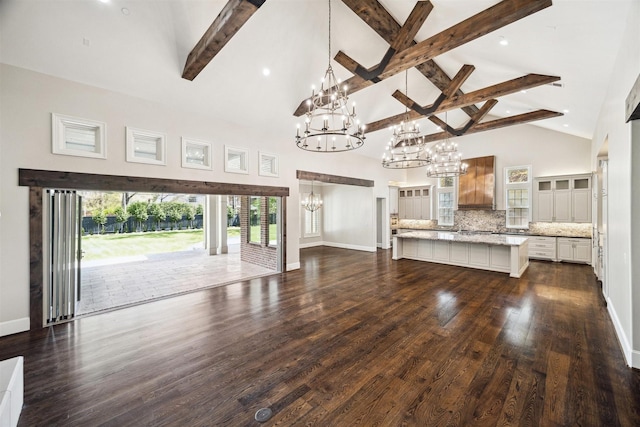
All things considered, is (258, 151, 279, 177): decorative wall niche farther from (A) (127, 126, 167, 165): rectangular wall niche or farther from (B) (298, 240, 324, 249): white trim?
(B) (298, 240, 324, 249): white trim

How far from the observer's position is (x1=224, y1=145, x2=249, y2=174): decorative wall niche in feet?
19.6

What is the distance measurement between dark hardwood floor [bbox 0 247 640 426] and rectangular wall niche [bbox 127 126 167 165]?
272 centimetres

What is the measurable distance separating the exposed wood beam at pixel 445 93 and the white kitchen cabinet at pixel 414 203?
4.95m

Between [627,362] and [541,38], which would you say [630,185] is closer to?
[627,362]

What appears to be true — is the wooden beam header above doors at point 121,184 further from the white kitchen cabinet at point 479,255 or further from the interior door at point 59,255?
the white kitchen cabinet at point 479,255

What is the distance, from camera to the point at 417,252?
27.6ft

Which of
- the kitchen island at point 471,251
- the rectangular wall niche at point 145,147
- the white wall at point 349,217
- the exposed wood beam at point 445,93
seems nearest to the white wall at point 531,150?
the kitchen island at point 471,251

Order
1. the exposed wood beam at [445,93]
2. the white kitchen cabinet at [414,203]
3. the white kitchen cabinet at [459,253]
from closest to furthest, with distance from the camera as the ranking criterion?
the exposed wood beam at [445,93], the white kitchen cabinet at [459,253], the white kitchen cabinet at [414,203]

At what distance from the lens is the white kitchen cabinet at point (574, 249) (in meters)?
7.55

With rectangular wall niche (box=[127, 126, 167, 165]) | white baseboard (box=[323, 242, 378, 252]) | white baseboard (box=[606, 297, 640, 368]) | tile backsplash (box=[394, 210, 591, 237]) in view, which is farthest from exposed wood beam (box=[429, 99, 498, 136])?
rectangular wall niche (box=[127, 126, 167, 165])

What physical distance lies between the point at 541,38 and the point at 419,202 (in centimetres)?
805

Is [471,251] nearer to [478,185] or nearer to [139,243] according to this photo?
[478,185]

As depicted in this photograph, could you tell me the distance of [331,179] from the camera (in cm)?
849

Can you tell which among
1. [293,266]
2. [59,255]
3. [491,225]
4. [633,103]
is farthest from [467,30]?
[491,225]
